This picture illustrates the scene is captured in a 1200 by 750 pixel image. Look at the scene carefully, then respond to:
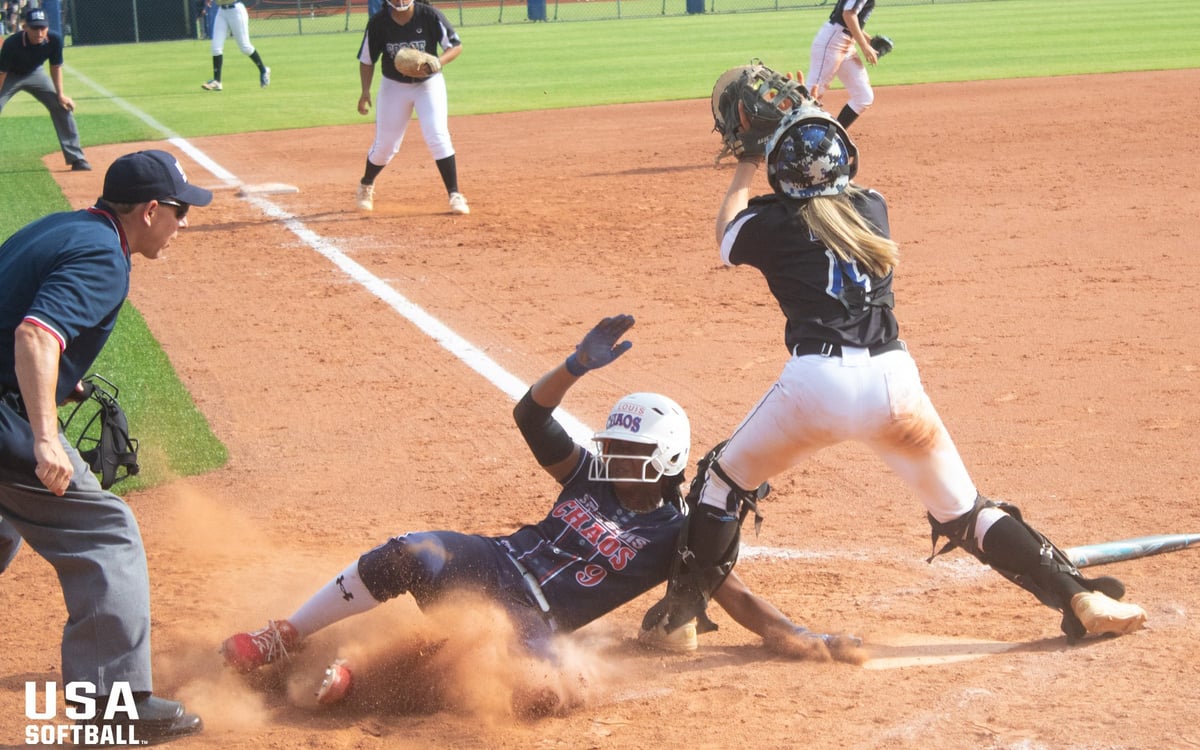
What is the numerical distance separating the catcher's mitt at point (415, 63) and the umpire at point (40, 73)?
5610mm

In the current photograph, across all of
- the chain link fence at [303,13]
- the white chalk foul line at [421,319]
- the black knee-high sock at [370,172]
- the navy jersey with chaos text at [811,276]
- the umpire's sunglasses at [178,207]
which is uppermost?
Result: the umpire's sunglasses at [178,207]

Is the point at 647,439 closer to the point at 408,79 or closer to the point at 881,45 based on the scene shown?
the point at 408,79

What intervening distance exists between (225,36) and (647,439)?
23226mm

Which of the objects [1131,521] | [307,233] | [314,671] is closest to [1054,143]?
[307,233]

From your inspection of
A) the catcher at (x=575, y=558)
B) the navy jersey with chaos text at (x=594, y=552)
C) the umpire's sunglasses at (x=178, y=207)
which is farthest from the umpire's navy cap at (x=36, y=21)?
the navy jersey with chaos text at (x=594, y=552)

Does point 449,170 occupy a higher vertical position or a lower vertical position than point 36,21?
lower

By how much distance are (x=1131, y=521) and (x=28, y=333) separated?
4383 mm

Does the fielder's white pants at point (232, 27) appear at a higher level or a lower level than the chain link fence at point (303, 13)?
higher

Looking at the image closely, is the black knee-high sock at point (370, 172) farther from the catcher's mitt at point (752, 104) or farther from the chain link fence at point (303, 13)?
the chain link fence at point (303, 13)

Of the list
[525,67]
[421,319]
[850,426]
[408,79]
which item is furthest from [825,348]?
[525,67]

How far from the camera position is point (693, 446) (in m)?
6.69

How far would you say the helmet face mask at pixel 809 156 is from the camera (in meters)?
4.30

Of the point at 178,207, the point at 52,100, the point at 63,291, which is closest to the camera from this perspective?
the point at 63,291

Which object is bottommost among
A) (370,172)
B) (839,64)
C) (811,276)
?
(370,172)
